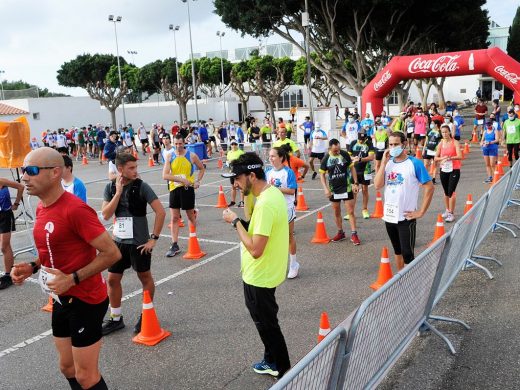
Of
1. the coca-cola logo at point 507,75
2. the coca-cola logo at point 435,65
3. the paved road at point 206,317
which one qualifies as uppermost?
the coca-cola logo at point 435,65

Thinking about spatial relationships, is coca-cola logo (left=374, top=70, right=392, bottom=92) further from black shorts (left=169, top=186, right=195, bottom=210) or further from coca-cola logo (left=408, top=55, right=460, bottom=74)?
black shorts (left=169, top=186, right=195, bottom=210)

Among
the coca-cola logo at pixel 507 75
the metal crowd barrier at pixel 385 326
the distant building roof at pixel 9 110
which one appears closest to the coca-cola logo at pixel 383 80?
the coca-cola logo at pixel 507 75

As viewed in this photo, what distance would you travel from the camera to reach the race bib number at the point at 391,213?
564 cm

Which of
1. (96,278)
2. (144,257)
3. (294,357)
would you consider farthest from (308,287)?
(96,278)

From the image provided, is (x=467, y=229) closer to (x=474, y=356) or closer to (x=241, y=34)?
(x=474, y=356)

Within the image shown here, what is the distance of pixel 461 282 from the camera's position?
6.21 m

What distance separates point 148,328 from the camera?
5023mm

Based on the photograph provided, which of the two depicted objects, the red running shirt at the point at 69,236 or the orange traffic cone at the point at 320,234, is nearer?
the red running shirt at the point at 69,236

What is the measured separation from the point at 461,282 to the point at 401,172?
→ 1766 millimetres

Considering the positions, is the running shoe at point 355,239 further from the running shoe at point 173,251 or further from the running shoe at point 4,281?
the running shoe at point 4,281

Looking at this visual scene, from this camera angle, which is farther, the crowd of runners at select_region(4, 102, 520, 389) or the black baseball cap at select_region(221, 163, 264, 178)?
the black baseball cap at select_region(221, 163, 264, 178)

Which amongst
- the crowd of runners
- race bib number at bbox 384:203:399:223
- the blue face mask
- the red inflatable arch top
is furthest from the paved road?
the red inflatable arch top

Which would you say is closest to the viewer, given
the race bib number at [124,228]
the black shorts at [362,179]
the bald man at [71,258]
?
the bald man at [71,258]

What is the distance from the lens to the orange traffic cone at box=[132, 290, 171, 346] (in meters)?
4.97
